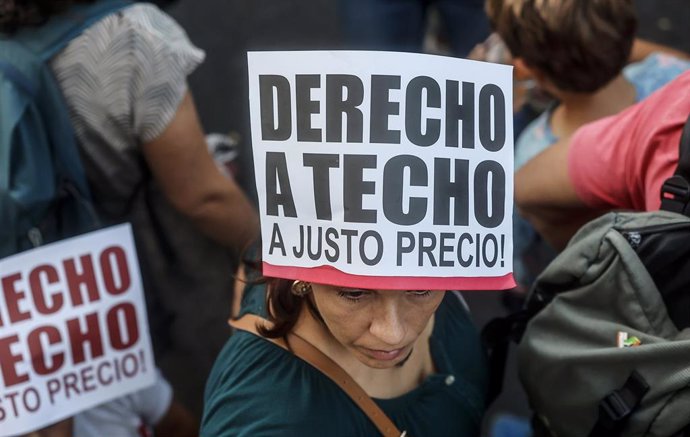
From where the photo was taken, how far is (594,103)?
2.25 metres

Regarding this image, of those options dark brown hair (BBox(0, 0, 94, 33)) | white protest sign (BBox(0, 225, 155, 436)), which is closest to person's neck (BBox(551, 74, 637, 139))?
white protest sign (BBox(0, 225, 155, 436))

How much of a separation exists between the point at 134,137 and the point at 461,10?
1.61 metres

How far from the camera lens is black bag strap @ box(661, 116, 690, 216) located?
153 cm

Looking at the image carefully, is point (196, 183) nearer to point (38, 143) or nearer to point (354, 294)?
point (38, 143)

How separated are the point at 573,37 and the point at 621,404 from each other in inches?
38.2

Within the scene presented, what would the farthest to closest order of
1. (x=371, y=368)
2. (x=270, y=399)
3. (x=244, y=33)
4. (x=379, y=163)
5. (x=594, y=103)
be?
(x=244, y=33), (x=594, y=103), (x=371, y=368), (x=270, y=399), (x=379, y=163)

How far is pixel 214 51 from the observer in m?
4.24

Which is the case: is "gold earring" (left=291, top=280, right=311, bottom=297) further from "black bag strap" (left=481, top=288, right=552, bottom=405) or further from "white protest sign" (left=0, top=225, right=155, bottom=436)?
"white protest sign" (left=0, top=225, right=155, bottom=436)

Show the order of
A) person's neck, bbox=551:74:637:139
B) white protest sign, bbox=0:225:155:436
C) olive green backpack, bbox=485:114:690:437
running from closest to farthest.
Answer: olive green backpack, bbox=485:114:690:437, white protest sign, bbox=0:225:155:436, person's neck, bbox=551:74:637:139

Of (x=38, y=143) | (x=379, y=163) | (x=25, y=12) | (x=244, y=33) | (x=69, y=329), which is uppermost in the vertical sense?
(x=25, y=12)

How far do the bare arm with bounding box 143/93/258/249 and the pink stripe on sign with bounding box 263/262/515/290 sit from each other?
0.72m

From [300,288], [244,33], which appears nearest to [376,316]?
[300,288]

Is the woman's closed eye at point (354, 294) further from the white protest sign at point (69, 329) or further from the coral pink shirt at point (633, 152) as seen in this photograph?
the white protest sign at point (69, 329)

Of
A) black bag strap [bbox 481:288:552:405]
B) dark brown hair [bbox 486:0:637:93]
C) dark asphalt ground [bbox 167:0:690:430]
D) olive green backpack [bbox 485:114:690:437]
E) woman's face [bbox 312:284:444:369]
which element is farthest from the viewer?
dark asphalt ground [bbox 167:0:690:430]
